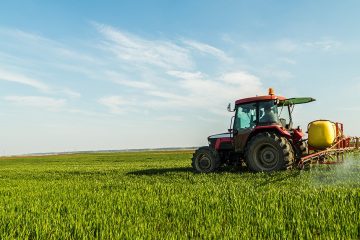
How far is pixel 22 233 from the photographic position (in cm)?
492

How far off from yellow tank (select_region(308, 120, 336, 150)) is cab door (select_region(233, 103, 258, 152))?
5.58 feet

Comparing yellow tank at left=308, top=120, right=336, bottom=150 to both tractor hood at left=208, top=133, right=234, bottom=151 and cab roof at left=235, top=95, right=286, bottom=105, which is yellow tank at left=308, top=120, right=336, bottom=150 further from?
tractor hood at left=208, top=133, right=234, bottom=151

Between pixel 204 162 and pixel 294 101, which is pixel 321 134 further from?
pixel 204 162

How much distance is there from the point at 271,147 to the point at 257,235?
22.0 ft

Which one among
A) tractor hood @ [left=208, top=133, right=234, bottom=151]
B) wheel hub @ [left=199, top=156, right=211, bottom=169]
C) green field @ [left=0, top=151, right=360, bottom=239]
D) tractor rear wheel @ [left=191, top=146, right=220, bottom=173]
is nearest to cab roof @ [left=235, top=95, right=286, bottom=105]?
tractor hood @ [left=208, top=133, right=234, bottom=151]

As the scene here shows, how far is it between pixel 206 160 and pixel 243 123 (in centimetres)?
184

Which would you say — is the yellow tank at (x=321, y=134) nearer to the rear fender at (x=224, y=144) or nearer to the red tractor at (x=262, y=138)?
the red tractor at (x=262, y=138)

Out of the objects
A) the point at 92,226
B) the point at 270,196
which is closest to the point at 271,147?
the point at 270,196

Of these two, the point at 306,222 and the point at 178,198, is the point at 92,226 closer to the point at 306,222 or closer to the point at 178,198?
the point at 178,198

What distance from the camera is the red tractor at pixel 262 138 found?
35.8ft

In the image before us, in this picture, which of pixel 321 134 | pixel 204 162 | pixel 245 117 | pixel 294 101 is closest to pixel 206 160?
pixel 204 162

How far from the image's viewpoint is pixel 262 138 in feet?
36.3

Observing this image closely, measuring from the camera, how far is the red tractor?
1092 cm

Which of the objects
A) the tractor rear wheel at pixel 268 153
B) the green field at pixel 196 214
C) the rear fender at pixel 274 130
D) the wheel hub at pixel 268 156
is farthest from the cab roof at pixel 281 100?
the green field at pixel 196 214
